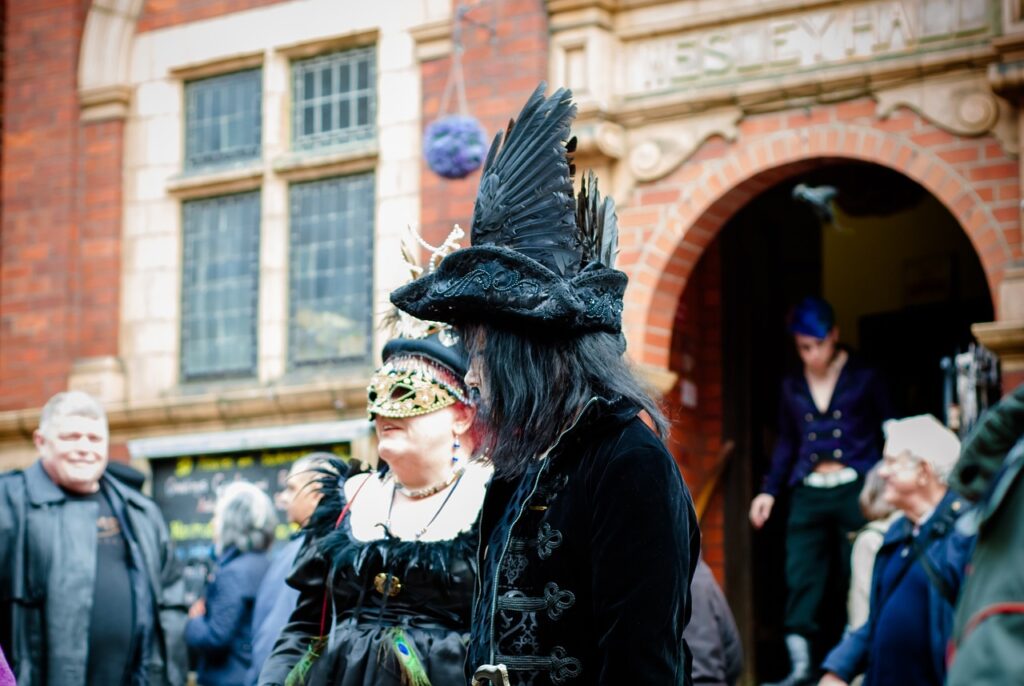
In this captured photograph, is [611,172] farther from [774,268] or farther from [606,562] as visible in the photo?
[606,562]

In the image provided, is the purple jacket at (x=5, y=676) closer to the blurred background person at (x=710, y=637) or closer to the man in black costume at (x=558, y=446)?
the man in black costume at (x=558, y=446)

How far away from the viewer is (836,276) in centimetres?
1205

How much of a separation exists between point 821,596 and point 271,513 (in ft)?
9.95

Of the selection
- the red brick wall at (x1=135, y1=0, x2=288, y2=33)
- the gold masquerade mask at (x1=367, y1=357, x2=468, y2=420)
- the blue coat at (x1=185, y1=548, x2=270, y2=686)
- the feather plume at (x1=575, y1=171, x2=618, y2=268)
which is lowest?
the blue coat at (x1=185, y1=548, x2=270, y2=686)

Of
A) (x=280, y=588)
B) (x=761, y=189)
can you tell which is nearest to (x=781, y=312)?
(x=761, y=189)

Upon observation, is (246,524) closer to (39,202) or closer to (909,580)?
(909,580)

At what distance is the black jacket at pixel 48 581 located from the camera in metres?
6.38

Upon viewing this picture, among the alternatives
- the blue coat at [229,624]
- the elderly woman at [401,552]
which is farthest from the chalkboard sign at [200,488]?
the elderly woman at [401,552]

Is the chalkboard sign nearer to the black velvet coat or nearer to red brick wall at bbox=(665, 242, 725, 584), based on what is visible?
red brick wall at bbox=(665, 242, 725, 584)

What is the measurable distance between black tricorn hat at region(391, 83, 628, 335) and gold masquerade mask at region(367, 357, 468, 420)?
1.22 m

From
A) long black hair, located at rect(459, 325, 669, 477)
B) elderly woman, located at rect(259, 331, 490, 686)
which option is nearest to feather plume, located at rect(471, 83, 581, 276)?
long black hair, located at rect(459, 325, 669, 477)

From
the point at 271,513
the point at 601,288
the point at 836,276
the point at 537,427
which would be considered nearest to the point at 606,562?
the point at 537,427

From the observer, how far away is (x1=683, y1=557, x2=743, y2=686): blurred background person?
648 cm

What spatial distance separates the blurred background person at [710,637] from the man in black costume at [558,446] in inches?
127
